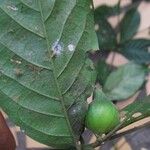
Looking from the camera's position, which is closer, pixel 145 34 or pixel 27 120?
pixel 27 120

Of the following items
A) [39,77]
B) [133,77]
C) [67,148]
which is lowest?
[133,77]

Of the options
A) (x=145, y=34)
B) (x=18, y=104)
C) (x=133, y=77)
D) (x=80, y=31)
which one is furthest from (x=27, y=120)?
(x=145, y=34)

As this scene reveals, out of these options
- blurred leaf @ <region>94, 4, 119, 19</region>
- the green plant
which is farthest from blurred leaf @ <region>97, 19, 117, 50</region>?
the green plant

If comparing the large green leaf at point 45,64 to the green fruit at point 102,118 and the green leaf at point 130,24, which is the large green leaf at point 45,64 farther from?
the green leaf at point 130,24

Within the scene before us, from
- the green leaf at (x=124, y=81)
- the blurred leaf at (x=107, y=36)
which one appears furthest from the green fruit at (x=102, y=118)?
the blurred leaf at (x=107, y=36)

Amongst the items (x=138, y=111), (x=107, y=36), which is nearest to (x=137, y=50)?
(x=107, y=36)

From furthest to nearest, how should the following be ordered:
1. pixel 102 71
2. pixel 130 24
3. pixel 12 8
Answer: pixel 130 24 → pixel 102 71 → pixel 12 8

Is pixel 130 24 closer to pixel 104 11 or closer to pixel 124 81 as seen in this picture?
pixel 104 11

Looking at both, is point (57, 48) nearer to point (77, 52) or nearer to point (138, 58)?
point (77, 52)
